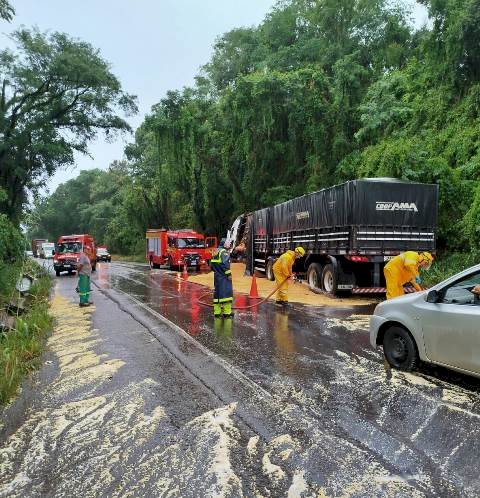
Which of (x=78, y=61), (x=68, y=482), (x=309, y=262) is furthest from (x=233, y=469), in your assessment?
(x=78, y=61)

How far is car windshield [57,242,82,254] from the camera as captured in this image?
93.4 ft

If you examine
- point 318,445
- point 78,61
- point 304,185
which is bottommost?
point 318,445

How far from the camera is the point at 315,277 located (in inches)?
632

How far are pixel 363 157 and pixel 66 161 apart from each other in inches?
742

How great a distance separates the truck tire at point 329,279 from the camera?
14.5m

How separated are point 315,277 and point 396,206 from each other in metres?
3.42

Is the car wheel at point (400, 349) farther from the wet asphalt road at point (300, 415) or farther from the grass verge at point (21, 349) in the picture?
the grass verge at point (21, 349)

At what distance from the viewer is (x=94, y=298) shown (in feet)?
49.5

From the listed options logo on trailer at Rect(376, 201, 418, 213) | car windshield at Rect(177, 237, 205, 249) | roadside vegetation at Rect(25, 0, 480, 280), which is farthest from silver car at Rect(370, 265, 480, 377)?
car windshield at Rect(177, 237, 205, 249)

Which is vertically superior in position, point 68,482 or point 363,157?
point 363,157

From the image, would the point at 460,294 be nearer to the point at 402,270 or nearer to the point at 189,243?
the point at 402,270

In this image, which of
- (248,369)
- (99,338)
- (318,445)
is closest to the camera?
(318,445)

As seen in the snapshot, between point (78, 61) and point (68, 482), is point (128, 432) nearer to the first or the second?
point (68, 482)

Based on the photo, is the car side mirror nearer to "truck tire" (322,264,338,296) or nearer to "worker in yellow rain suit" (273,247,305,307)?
"worker in yellow rain suit" (273,247,305,307)
